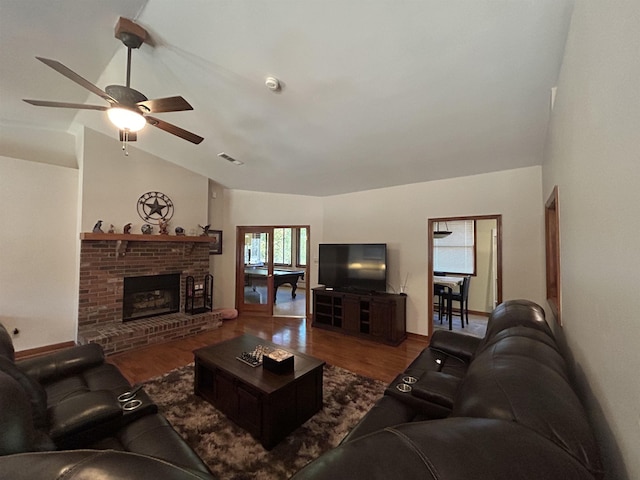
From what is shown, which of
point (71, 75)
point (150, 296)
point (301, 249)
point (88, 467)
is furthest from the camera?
point (301, 249)

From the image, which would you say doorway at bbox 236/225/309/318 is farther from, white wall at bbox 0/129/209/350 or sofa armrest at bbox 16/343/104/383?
sofa armrest at bbox 16/343/104/383

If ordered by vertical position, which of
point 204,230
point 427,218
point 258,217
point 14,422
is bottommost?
point 14,422

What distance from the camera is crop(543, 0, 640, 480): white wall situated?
0.71 metres

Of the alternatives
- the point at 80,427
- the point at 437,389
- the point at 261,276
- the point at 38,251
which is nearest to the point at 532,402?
the point at 437,389

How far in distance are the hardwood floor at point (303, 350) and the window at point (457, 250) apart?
2.72m

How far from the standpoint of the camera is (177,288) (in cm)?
480

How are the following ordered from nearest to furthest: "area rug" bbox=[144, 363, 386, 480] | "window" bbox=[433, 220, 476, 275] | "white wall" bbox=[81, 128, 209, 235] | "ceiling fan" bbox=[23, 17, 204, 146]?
"area rug" bbox=[144, 363, 386, 480]
"ceiling fan" bbox=[23, 17, 204, 146]
"white wall" bbox=[81, 128, 209, 235]
"window" bbox=[433, 220, 476, 275]

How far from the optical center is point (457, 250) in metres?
6.20

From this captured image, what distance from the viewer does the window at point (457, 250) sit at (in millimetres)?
5984

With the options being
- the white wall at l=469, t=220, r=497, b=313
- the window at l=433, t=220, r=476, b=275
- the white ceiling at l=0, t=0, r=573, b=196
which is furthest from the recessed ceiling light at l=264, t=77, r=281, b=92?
the white wall at l=469, t=220, r=497, b=313

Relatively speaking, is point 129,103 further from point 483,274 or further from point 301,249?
point 301,249

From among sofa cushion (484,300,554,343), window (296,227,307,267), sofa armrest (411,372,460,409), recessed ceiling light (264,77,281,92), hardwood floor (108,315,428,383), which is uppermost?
recessed ceiling light (264,77,281,92)

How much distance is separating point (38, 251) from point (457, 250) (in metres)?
7.50

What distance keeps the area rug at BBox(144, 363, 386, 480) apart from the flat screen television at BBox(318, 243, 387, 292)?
1.78 m
